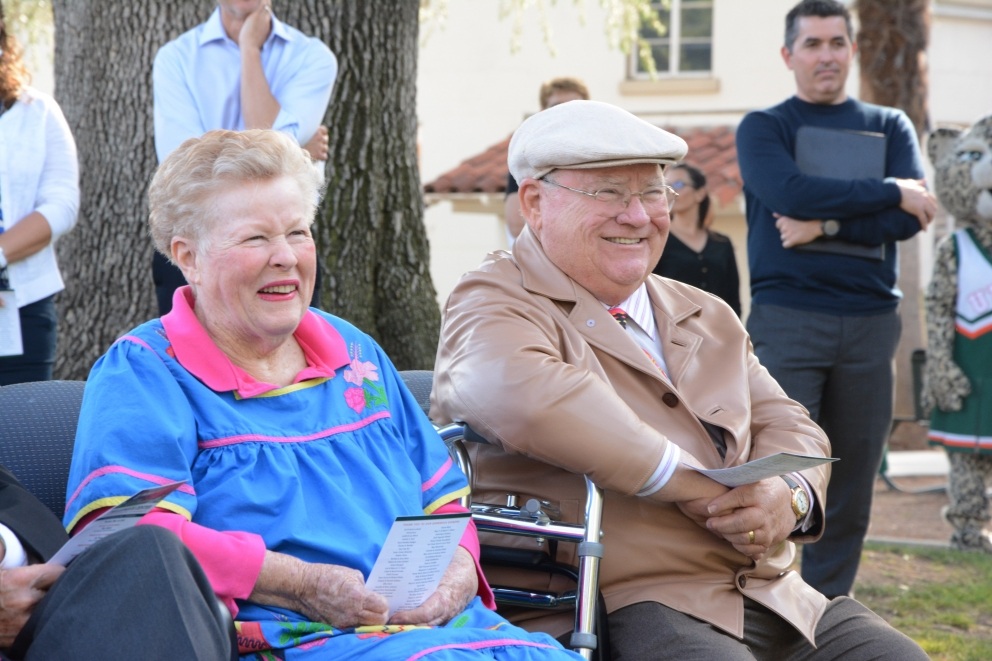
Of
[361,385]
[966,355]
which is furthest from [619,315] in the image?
[966,355]

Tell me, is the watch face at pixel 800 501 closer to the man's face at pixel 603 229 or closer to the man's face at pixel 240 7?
the man's face at pixel 603 229

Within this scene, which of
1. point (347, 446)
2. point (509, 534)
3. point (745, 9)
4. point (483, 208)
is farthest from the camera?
point (745, 9)

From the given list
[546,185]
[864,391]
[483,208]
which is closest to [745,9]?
[483,208]

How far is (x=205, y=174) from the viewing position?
2.81 meters

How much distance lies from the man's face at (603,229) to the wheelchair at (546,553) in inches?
21.2

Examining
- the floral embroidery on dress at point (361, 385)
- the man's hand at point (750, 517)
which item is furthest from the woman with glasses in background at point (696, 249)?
the floral embroidery on dress at point (361, 385)

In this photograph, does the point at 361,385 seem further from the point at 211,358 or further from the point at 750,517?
the point at 750,517

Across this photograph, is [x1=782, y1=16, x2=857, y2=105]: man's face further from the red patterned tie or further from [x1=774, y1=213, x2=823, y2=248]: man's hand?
the red patterned tie

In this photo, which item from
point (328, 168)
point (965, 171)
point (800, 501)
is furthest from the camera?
point (965, 171)

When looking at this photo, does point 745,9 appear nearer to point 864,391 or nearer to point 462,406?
point 864,391

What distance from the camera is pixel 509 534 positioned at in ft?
10.1

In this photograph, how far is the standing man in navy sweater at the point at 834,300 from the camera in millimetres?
5348

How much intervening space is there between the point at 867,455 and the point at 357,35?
3.05m

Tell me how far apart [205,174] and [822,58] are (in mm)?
3538
